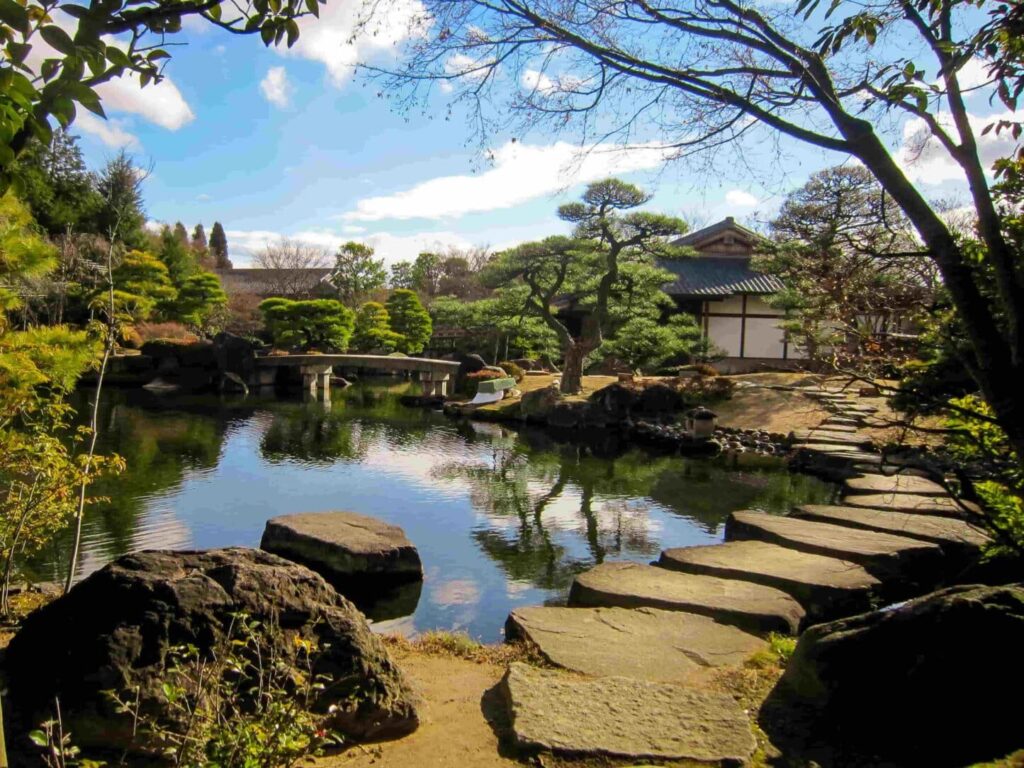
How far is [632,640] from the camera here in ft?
12.8

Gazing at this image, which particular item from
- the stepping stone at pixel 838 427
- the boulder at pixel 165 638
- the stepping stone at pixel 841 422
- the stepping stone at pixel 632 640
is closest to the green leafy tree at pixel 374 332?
the stepping stone at pixel 841 422

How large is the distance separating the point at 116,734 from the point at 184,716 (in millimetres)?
649

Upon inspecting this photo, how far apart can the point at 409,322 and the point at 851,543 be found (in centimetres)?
2618

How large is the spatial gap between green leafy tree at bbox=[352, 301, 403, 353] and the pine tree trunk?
42.2 ft

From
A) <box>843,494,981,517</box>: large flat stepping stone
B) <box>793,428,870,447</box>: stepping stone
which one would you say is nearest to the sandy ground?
<box>843,494,981,517</box>: large flat stepping stone

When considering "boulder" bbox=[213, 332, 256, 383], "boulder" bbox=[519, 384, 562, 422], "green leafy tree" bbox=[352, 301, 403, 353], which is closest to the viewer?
"boulder" bbox=[519, 384, 562, 422]

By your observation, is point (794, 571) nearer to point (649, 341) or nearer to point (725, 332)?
point (649, 341)

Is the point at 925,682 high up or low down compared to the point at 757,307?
down

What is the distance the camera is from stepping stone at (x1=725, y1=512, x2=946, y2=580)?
5211 mm

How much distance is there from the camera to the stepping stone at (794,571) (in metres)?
4.68

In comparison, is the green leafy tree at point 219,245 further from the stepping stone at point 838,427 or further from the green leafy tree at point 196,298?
the stepping stone at point 838,427

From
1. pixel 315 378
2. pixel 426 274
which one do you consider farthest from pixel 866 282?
pixel 426 274

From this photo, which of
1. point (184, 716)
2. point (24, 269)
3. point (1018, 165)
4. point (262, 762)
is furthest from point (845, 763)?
point (24, 269)

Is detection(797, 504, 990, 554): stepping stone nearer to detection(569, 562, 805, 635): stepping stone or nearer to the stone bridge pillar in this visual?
detection(569, 562, 805, 635): stepping stone
